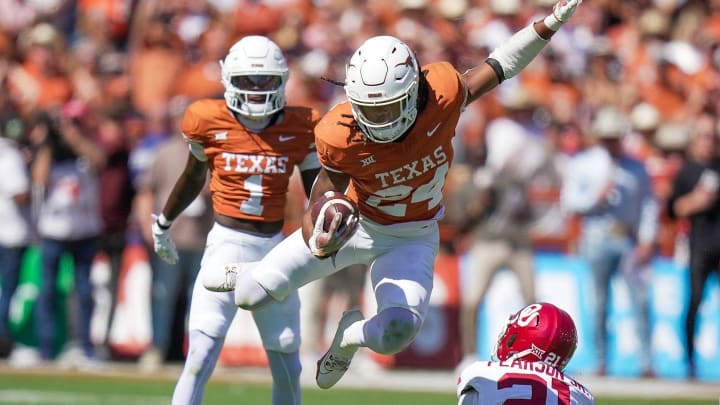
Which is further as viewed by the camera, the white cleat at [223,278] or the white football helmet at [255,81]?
the white football helmet at [255,81]

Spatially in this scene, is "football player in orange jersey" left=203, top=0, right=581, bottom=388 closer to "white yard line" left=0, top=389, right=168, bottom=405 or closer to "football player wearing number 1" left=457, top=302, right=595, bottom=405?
"football player wearing number 1" left=457, top=302, right=595, bottom=405

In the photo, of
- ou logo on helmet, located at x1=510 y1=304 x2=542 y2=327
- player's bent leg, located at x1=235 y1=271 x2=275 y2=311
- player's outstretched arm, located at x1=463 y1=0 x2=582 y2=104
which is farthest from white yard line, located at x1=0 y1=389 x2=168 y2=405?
ou logo on helmet, located at x1=510 y1=304 x2=542 y2=327

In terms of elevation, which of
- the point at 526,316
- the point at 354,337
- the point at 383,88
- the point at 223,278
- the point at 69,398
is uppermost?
the point at 383,88

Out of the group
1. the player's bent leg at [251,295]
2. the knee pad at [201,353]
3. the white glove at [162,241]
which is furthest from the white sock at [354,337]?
the white glove at [162,241]

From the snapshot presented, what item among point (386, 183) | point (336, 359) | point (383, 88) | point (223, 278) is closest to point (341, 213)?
point (386, 183)

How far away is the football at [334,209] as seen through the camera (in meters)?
7.01

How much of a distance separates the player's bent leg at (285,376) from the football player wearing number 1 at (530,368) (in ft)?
6.95

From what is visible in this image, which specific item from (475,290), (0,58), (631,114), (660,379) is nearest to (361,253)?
(475,290)

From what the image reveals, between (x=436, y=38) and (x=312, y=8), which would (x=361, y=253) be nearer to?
(x=436, y=38)

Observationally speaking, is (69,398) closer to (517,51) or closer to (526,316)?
(517,51)

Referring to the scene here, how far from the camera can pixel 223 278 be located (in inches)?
310

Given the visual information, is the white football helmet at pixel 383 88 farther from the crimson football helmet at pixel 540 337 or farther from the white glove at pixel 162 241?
the white glove at pixel 162 241

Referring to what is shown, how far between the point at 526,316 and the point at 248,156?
266cm

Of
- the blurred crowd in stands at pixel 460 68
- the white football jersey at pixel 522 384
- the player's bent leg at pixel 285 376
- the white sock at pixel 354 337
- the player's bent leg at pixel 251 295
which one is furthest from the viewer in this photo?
the blurred crowd in stands at pixel 460 68
